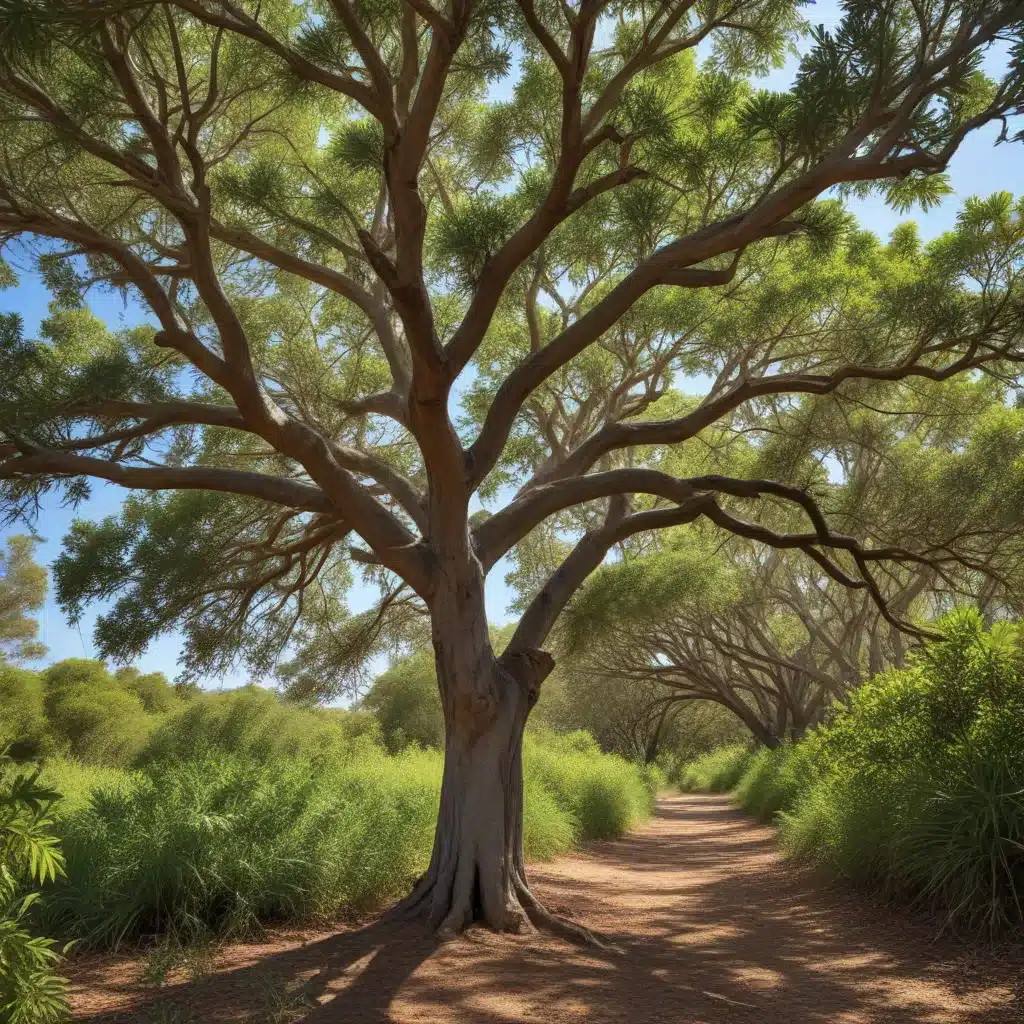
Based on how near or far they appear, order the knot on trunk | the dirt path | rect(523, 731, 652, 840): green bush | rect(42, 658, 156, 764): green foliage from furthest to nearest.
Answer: rect(42, 658, 156, 764): green foliage → rect(523, 731, 652, 840): green bush → the knot on trunk → the dirt path

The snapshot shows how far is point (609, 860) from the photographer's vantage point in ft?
34.8

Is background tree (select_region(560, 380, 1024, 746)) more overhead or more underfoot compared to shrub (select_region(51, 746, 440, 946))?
more overhead

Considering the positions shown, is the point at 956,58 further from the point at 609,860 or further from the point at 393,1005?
the point at 609,860

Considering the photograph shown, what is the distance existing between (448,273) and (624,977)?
19.7 feet

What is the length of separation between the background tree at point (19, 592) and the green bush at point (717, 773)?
22314 millimetres

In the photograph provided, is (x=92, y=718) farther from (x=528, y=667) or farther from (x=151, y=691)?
(x=528, y=667)

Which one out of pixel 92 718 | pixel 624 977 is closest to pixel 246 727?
pixel 92 718

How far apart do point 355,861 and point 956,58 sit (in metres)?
7.00

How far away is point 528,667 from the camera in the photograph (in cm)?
660

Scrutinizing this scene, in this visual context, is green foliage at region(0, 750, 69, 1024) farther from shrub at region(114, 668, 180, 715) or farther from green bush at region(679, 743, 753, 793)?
green bush at region(679, 743, 753, 793)

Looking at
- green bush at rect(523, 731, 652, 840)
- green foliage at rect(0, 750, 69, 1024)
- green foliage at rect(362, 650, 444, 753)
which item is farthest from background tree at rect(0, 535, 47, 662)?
green foliage at rect(0, 750, 69, 1024)

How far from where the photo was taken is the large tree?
16.1ft

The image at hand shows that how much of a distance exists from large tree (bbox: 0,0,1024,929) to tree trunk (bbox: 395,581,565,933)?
0.9 inches

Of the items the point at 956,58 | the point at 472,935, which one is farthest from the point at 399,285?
the point at 472,935
